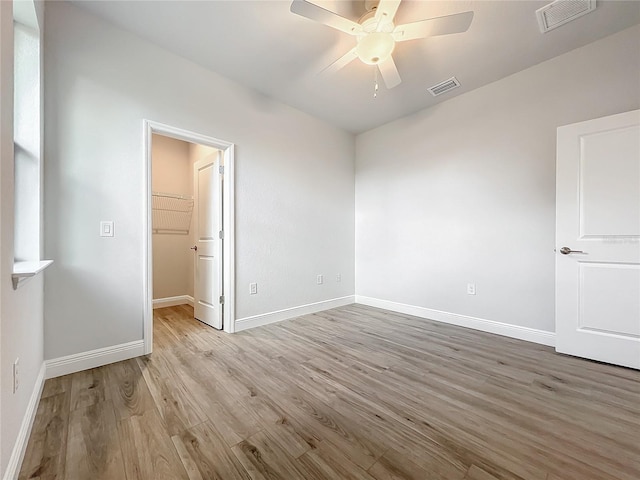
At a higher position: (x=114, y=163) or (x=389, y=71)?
(x=389, y=71)

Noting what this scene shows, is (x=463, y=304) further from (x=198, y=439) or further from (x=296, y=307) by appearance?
(x=198, y=439)

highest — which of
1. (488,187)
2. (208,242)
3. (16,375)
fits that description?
(488,187)

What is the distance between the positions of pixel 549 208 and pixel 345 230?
242 centimetres

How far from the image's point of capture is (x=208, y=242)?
316 centimetres

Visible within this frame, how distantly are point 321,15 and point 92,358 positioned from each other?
296 cm

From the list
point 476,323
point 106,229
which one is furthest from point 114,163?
point 476,323

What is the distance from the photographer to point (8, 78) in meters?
1.05

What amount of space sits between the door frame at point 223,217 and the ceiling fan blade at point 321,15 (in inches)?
60.0

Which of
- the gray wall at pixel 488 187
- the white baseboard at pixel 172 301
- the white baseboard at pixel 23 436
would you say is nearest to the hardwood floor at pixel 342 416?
the white baseboard at pixel 23 436

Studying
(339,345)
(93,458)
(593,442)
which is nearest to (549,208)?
(593,442)

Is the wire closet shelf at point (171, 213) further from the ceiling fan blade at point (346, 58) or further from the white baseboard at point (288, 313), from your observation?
the ceiling fan blade at point (346, 58)

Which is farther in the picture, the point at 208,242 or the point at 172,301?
the point at 172,301

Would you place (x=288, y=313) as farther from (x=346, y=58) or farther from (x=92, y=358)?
(x=346, y=58)

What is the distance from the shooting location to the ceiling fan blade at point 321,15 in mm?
1521
